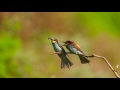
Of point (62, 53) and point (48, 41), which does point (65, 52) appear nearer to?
point (62, 53)

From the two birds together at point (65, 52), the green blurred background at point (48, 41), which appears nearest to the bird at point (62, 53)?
the two birds together at point (65, 52)

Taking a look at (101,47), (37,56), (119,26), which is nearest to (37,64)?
(37,56)

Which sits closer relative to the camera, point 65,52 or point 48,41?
point 65,52

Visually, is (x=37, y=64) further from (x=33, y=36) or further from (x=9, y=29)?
(x=33, y=36)

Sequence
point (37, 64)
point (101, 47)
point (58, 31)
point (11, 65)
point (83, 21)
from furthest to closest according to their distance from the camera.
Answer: point (83, 21), point (58, 31), point (101, 47), point (37, 64), point (11, 65)

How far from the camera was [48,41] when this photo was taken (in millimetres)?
9812

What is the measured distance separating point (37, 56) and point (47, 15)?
3.03 meters

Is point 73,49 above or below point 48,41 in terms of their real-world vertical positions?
below

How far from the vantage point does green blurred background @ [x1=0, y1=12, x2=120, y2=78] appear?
9777mm

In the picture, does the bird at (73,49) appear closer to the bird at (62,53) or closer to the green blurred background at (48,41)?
the bird at (62,53)

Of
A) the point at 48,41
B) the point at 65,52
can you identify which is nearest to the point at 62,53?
the point at 65,52

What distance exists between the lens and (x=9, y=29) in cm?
1120

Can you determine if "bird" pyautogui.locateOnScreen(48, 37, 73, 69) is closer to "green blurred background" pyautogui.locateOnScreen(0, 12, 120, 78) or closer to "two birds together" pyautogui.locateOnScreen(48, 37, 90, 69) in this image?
"two birds together" pyautogui.locateOnScreen(48, 37, 90, 69)

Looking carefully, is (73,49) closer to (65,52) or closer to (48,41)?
(65,52)
